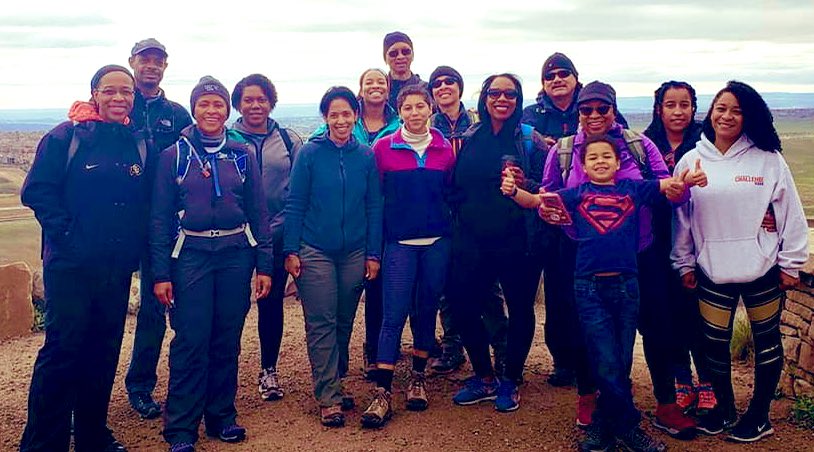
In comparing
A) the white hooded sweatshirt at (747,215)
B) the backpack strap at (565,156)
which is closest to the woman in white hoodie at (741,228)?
the white hooded sweatshirt at (747,215)

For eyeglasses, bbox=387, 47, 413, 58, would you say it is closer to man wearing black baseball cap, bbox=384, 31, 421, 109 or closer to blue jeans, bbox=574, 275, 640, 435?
man wearing black baseball cap, bbox=384, 31, 421, 109

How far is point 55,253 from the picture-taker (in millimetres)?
4551

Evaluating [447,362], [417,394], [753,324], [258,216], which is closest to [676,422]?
[753,324]

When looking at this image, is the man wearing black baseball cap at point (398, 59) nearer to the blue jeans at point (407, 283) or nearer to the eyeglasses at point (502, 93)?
the eyeglasses at point (502, 93)

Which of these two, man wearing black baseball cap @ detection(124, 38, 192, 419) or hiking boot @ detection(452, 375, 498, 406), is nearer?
man wearing black baseball cap @ detection(124, 38, 192, 419)

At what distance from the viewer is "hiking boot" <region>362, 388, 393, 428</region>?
5.38m

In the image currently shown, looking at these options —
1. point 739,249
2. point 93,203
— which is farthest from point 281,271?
point 739,249

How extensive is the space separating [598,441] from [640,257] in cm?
126

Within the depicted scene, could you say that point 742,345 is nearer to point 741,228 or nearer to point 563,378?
point 563,378

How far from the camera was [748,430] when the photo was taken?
203 inches

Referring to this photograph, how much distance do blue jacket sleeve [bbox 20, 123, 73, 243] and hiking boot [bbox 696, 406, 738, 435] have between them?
14.7ft

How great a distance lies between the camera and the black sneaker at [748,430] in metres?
5.15

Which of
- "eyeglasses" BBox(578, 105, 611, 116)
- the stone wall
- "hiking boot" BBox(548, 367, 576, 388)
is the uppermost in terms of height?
"eyeglasses" BBox(578, 105, 611, 116)

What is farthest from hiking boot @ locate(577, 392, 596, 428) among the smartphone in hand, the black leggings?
the smartphone in hand
